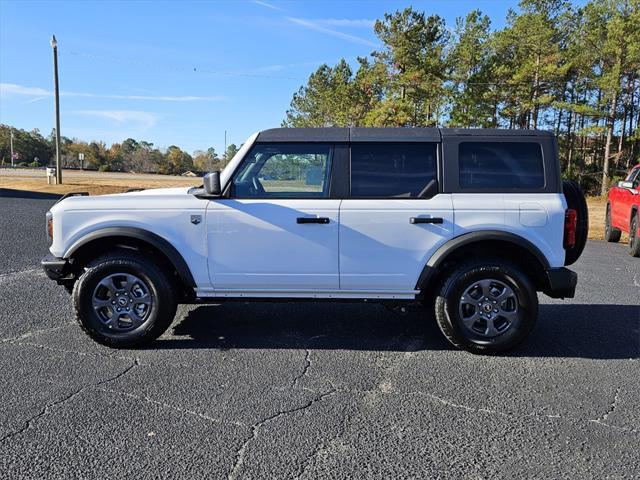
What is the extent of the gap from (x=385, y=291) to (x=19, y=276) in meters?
5.25

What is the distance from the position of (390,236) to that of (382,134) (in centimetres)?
87

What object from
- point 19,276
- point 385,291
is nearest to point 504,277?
point 385,291

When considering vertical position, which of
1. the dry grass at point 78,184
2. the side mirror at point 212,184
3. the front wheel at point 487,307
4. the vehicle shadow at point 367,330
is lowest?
the vehicle shadow at point 367,330

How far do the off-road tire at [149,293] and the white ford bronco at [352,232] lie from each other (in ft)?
0.04

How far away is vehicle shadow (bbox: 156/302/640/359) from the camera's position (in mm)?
4344

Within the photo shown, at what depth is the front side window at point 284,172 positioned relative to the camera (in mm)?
4180

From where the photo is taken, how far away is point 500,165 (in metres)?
4.14

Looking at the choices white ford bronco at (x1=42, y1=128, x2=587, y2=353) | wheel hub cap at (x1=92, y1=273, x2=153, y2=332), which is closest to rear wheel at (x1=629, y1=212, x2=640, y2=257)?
white ford bronco at (x1=42, y1=128, x2=587, y2=353)

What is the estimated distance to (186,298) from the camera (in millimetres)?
4387

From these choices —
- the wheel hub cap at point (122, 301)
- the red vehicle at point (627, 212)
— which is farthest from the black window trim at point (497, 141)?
the red vehicle at point (627, 212)

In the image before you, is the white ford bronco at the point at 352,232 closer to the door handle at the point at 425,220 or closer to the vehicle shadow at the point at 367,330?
the door handle at the point at 425,220

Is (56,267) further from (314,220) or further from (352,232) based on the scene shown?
(352,232)

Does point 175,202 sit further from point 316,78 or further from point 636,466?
point 316,78

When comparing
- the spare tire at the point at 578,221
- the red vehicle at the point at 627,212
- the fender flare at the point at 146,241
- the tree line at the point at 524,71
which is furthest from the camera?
the tree line at the point at 524,71
